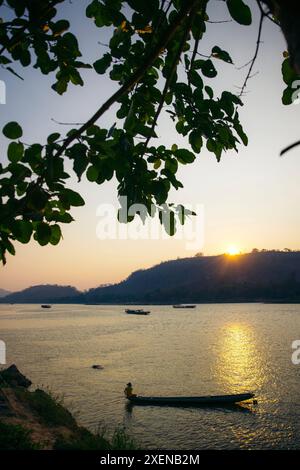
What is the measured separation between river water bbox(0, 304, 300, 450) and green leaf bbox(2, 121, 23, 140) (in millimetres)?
23153

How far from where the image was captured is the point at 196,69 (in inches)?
110

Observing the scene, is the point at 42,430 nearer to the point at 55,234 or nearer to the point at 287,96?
the point at 55,234

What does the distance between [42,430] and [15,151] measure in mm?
19134

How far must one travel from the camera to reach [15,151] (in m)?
2.03

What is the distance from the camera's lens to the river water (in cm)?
2367

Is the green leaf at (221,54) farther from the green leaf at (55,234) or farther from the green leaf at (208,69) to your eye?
the green leaf at (55,234)

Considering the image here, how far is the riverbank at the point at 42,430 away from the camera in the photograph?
12.3 metres

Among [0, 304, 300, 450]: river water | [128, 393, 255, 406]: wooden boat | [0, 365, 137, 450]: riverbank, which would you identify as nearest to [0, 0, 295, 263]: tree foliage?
[0, 365, 137, 450]: riverbank

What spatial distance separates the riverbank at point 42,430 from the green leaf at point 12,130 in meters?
9.76

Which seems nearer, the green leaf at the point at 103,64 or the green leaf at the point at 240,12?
the green leaf at the point at 240,12

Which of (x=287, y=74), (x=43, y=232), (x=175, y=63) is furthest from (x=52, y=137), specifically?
(x=287, y=74)

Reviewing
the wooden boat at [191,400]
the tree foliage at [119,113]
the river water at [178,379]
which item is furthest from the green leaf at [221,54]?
the wooden boat at [191,400]
